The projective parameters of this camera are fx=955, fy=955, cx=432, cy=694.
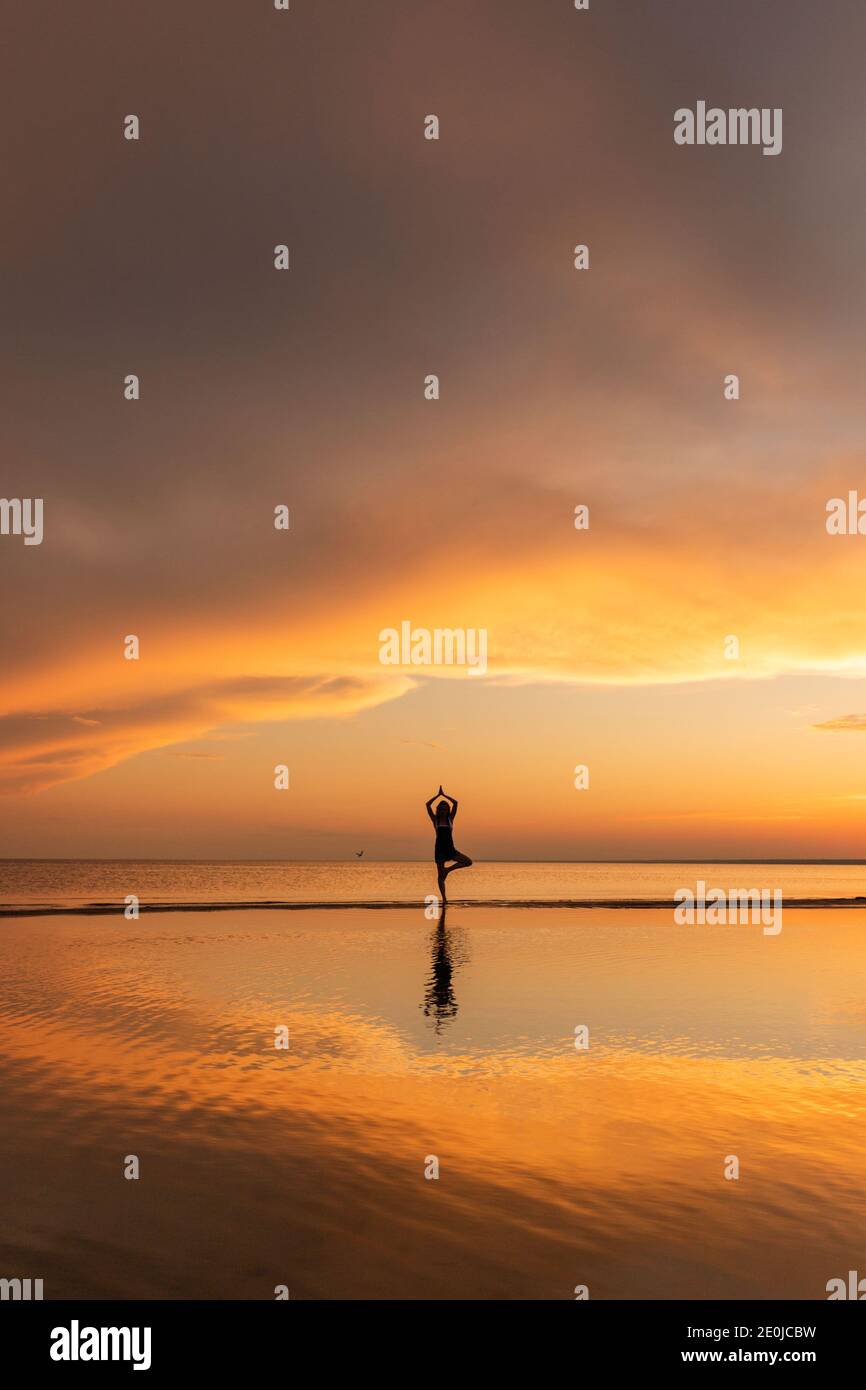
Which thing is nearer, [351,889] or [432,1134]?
[432,1134]

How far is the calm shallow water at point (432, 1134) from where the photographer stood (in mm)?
6887

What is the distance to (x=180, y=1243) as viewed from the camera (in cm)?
714

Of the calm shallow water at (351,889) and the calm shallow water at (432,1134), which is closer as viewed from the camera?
the calm shallow water at (432,1134)

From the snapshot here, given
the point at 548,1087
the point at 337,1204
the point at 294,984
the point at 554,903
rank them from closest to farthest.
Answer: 1. the point at 337,1204
2. the point at 548,1087
3. the point at 294,984
4. the point at 554,903

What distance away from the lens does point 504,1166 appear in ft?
28.9

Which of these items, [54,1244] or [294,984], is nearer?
[54,1244]

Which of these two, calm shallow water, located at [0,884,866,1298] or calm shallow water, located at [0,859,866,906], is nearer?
calm shallow water, located at [0,884,866,1298]

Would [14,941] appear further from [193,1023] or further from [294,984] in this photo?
[193,1023]

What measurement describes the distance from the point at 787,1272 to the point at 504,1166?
9.01ft

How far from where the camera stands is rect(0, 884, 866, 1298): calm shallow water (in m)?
6.89

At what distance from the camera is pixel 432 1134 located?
973 cm

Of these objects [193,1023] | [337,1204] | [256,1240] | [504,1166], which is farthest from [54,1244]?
[193,1023]
